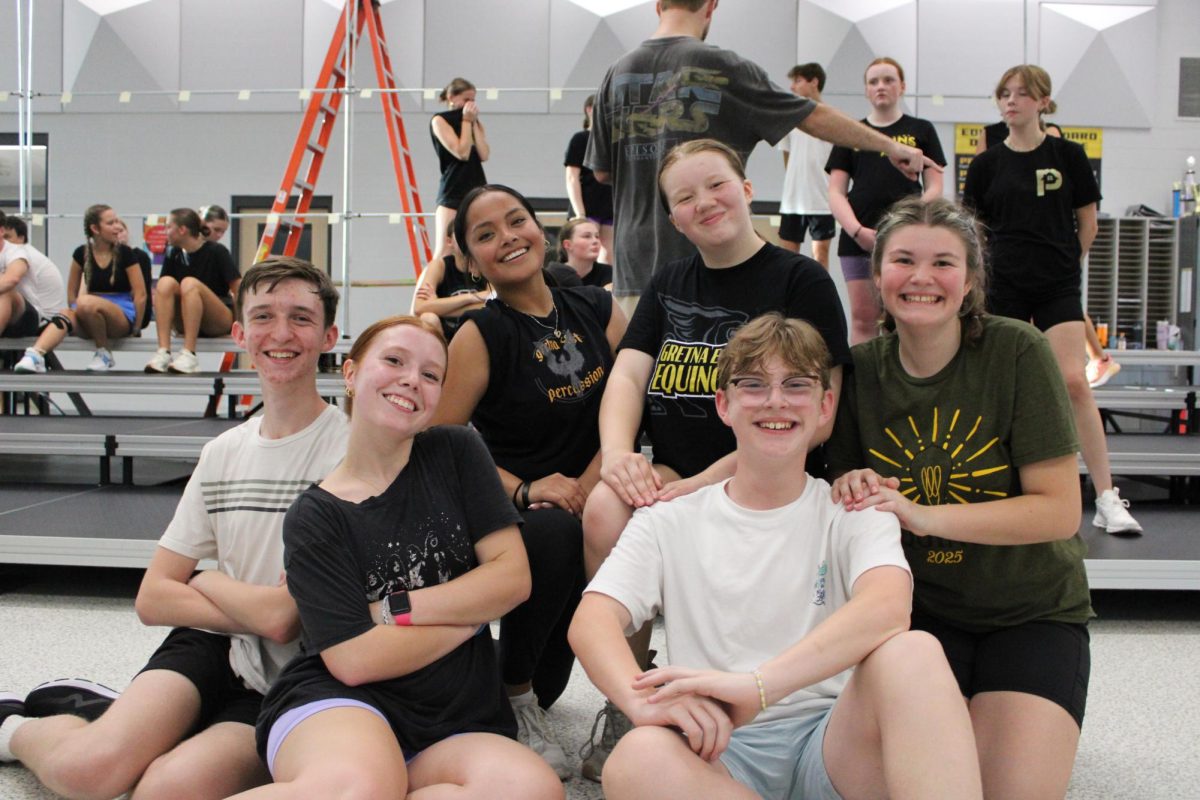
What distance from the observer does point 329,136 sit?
5.75 meters

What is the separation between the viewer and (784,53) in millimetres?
7137

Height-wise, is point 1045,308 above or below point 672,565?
above

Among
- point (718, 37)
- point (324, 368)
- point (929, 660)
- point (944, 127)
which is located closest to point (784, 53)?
point (718, 37)

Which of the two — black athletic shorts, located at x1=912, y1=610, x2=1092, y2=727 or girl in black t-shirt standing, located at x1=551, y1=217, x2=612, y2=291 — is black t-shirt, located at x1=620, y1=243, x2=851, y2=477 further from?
girl in black t-shirt standing, located at x1=551, y1=217, x2=612, y2=291

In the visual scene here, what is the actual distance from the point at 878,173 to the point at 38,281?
413 centimetres

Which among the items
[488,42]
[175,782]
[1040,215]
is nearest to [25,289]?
[488,42]

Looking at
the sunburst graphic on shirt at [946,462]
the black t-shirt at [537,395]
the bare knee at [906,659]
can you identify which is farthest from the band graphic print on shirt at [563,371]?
the bare knee at [906,659]

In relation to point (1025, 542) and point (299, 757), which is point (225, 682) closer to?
point (299, 757)

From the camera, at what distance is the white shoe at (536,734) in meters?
1.66

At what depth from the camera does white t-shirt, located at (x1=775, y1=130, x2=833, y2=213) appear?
4453mm

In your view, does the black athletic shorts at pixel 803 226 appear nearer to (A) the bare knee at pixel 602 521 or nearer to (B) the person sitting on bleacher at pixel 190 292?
(B) the person sitting on bleacher at pixel 190 292

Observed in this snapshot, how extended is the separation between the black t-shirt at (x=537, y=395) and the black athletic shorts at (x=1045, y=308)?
1.53 m

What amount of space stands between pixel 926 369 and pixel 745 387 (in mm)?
341

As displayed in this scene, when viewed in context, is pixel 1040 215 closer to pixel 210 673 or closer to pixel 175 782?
pixel 210 673
